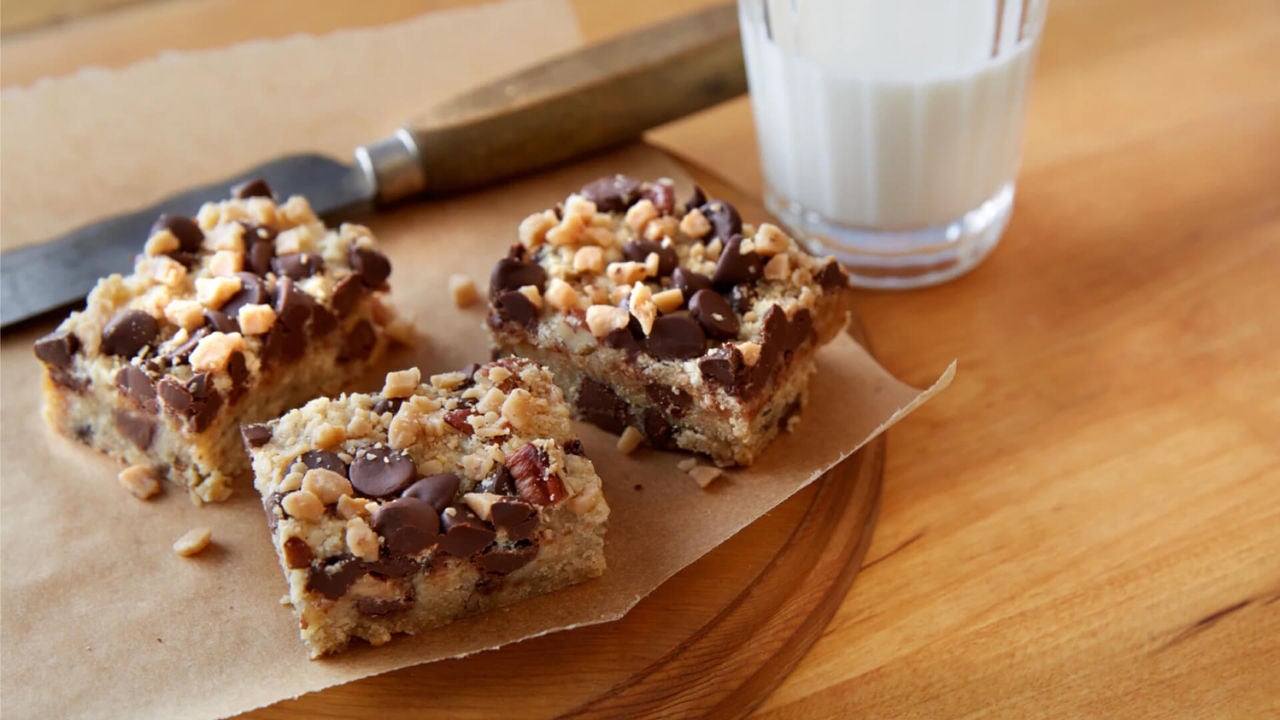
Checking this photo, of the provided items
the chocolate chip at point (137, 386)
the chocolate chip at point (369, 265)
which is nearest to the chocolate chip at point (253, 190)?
the chocolate chip at point (369, 265)

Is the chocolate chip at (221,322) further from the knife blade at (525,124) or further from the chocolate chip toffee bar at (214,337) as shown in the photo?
the knife blade at (525,124)

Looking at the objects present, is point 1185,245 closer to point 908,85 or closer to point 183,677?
point 908,85

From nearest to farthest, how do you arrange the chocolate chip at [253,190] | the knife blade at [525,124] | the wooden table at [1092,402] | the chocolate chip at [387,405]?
1. the wooden table at [1092,402]
2. the chocolate chip at [387,405]
3. the chocolate chip at [253,190]
4. the knife blade at [525,124]

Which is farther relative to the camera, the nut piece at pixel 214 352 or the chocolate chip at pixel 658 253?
the chocolate chip at pixel 658 253

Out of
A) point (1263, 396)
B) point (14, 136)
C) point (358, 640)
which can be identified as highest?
point (14, 136)

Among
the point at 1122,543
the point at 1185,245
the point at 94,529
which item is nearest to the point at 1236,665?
the point at 1122,543

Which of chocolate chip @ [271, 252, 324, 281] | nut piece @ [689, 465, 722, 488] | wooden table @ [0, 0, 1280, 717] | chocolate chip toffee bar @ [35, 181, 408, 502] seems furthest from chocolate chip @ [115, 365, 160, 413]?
wooden table @ [0, 0, 1280, 717]
